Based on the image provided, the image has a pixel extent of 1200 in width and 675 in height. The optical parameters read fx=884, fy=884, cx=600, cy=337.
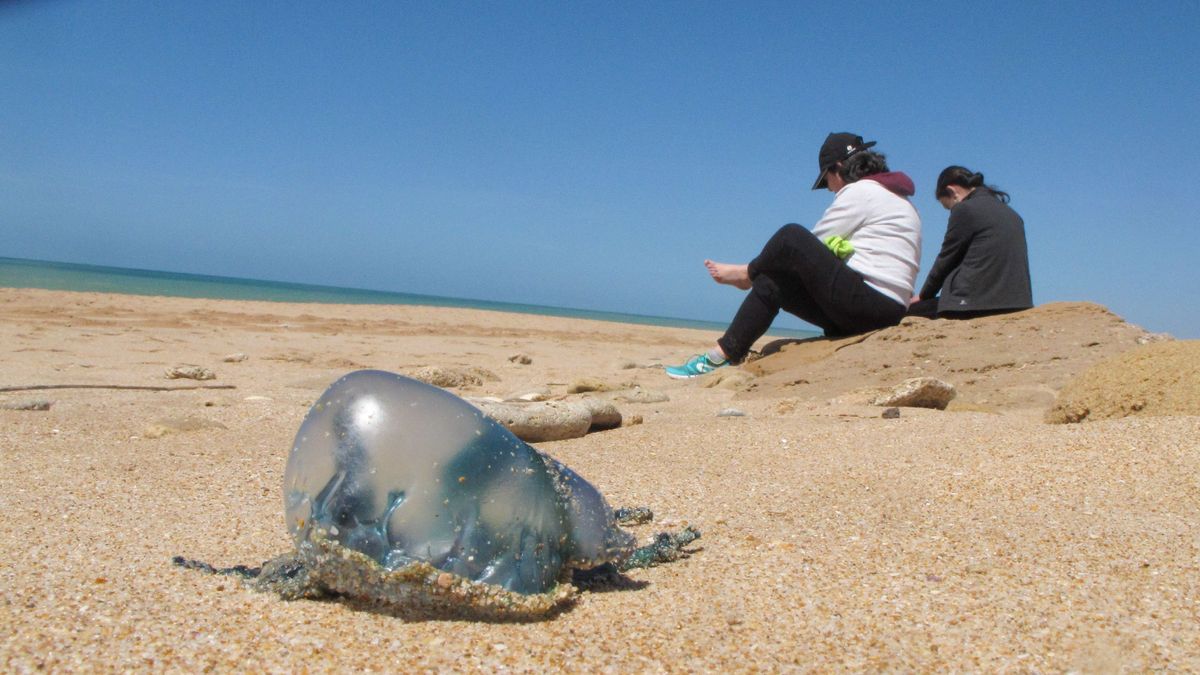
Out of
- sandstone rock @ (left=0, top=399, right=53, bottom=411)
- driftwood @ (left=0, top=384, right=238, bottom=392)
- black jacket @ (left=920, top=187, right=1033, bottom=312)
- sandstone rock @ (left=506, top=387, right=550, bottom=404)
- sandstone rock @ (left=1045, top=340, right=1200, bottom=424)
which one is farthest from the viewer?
black jacket @ (left=920, top=187, right=1033, bottom=312)

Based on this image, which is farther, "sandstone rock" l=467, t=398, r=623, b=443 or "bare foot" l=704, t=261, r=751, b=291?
"bare foot" l=704, t=261, r=751, b=291

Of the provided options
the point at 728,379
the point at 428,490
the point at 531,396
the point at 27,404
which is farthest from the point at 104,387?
the point at 428,490

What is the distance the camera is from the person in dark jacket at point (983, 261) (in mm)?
5055

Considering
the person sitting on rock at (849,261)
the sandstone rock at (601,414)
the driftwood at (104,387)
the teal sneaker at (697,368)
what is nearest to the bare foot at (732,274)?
the person sitting on rock at (849,261)

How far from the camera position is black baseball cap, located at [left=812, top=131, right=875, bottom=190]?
5.62 metres

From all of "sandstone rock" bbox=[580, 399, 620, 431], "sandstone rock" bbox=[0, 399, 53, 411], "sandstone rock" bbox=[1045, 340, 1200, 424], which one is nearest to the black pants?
"sandstone rock" bbox=[1045, 340, 1200, 424]

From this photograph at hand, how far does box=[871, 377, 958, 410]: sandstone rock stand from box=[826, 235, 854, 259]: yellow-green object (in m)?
1.48

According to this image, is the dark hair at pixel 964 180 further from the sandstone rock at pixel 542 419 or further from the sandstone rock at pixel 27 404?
the sandstone rock at pixel 27 404

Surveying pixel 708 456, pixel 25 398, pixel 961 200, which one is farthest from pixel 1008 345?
pixel 25 398

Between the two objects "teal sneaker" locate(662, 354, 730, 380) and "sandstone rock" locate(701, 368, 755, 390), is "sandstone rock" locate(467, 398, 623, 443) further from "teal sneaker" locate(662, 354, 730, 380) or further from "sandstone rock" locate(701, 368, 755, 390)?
"teal sneaker" locate(662, 354, 730, 380)

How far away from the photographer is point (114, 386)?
4625 millimetres

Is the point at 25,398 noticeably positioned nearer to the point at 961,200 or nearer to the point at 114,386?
the point at 114,386

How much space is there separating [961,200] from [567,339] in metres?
6.95

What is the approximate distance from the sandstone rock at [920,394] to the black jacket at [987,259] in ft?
4.35
